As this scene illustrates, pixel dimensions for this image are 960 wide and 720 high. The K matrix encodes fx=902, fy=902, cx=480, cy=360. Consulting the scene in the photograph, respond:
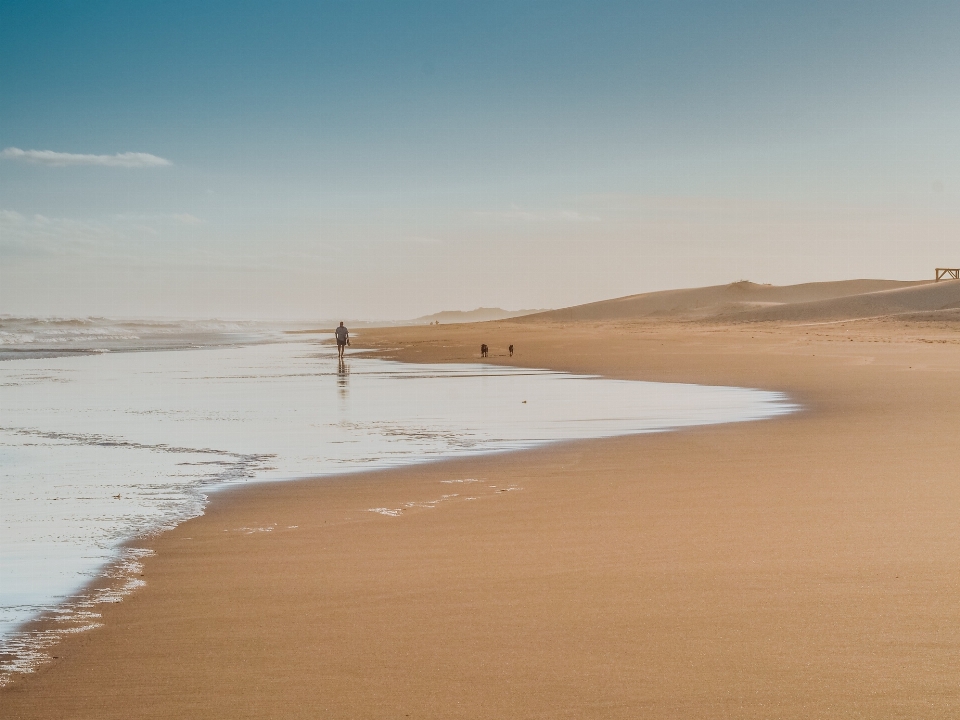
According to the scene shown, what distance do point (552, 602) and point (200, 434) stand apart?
9.26 meters

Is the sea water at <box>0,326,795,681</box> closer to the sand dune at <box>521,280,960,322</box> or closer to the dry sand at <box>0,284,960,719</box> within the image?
the dry sand at <box>0,284,960,719</box>

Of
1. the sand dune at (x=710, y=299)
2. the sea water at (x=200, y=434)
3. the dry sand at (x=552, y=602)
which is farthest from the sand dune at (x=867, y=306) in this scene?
the dry sand at (x=552, y=602)

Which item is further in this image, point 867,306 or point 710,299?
point 710,299

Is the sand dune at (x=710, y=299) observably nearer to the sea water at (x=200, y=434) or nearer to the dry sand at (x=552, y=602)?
the sea water at (x=200, y=434)

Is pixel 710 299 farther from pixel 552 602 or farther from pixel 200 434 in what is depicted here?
pixel 552 602

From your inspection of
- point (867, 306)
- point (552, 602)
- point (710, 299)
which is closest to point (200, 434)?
point (552, 602)

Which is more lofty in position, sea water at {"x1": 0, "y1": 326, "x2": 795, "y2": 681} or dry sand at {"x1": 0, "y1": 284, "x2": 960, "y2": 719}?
sea water at {"x1": 0, "y1": 326, "x2": 795, "y2": 681}

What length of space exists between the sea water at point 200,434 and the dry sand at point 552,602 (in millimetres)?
485

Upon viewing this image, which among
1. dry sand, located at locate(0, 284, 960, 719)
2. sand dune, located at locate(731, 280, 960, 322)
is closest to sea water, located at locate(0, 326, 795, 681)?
dry sand, located at locate(0, 284, 960, 719)

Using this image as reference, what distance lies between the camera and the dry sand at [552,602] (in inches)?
151

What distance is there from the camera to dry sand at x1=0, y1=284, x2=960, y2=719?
3.84 meters

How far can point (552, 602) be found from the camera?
195 inches

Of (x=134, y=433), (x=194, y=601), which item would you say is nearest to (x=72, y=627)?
(x=194, y=601)

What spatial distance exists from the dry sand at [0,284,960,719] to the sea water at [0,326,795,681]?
19.1 inches
